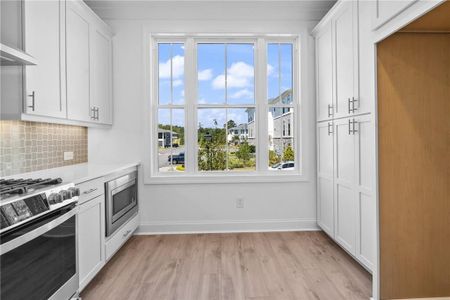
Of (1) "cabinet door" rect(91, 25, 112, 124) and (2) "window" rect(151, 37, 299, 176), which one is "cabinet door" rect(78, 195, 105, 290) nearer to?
(1) "cabinet door" rect(91, 25, 112, 124)

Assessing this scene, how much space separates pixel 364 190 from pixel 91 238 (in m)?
2.24

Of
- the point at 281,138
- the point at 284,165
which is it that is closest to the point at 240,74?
the point at 281,138

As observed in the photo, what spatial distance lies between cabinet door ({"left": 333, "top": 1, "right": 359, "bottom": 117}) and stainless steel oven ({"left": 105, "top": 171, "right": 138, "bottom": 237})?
2274mm

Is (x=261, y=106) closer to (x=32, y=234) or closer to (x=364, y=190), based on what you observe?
(x=364, y=190)

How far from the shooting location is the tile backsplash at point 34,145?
90.0 inches

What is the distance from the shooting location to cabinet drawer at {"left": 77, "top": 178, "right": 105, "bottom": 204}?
2.15 metres

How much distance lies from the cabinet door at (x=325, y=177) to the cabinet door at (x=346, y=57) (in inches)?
14.8

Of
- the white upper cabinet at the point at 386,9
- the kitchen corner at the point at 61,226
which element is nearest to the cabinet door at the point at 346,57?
the white upper cabinet at the point at 386,9

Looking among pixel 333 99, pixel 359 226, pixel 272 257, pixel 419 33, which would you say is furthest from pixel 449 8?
pixel 272 257

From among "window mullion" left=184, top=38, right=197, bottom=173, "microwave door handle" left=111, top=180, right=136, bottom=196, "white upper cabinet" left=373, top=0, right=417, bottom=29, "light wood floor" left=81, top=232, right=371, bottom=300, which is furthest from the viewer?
"window mullion" left=184, top=38, right=197, bottom=173

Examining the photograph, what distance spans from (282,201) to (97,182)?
223 centimetres

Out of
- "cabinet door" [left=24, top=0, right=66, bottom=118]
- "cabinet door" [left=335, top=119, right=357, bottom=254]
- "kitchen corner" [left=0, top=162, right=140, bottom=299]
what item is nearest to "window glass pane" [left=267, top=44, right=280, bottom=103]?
"cabinet door" [left=335, top=119, right=357, bottom=254]

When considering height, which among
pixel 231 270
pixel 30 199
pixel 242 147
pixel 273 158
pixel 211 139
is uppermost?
pixel 211 139

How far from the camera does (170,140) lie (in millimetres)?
3783
